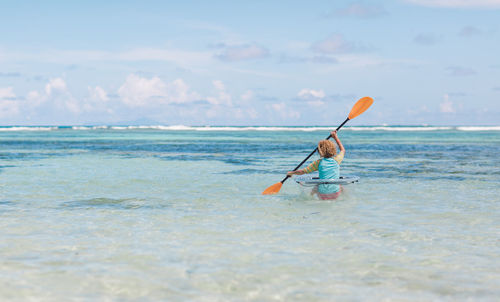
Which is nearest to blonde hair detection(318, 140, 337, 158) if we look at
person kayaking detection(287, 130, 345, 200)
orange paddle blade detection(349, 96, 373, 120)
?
person kayaking detection(287, 130, 345, 200)

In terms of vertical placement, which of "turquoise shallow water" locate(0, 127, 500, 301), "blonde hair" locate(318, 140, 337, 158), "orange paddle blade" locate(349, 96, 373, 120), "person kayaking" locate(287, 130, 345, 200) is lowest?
"turquoise shallow water" locate(0, 127, 500, 301)

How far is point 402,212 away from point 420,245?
298 centimetres

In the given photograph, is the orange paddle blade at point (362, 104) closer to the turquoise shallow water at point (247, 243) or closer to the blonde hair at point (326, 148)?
the turquoise shallow water at point (247, 243)

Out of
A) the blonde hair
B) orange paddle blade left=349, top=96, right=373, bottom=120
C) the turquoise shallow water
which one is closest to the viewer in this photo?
the turquoise shallow water

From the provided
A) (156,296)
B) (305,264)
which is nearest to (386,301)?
(305,264)

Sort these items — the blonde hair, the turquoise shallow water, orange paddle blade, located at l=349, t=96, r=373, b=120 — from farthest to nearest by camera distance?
orange paddle blade, located at l=349, t=96, r=373, b=120, the blonde hair, the turquoise shallow water

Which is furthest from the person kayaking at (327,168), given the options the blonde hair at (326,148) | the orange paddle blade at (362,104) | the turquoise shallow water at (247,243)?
the orange paddle blade at (362,104)

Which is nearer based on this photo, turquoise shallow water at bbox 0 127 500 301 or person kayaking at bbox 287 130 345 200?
turquoise shallow water at bbox 0 127 500 301

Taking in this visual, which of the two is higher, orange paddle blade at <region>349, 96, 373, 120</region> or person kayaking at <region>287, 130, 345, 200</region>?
orange paddle blade at <region>349, 96, 373, 120</region>

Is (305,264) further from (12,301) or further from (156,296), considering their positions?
(12,301)

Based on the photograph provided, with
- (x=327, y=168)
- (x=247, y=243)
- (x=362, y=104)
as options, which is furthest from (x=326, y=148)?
(x=247, y=243)

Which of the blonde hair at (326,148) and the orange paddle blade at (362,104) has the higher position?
the orange paddle blade at (362,104)

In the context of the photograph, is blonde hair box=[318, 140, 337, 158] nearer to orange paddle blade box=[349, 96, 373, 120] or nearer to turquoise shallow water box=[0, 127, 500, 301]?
turquoise shallow water box=[0, 127, 500, 301]

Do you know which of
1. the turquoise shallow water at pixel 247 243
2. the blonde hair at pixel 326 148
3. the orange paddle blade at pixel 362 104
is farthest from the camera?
the orange paddle blade at pixel 362 104
